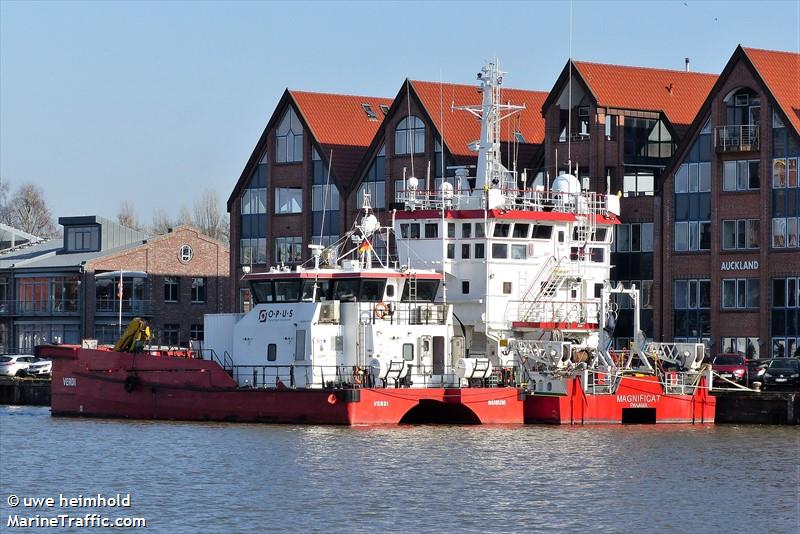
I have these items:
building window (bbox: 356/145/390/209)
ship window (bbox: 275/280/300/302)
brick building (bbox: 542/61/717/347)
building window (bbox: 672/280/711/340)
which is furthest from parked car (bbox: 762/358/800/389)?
building window (bbox: 356/145/390/209)

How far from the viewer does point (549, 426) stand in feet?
191

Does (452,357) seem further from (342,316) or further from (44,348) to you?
(44,348)

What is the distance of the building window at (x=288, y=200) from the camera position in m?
98.2

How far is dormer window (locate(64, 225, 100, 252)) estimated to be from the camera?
344ft

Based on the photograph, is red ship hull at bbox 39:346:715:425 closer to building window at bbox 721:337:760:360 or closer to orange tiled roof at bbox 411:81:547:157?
building window at bbox 721:337:760:360

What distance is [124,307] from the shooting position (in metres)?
101

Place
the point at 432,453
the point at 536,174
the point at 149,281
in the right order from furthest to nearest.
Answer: the point at 149,281 → the point at 536,174 → the point at 432,453

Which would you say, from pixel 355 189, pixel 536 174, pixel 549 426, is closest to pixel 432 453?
pixel 549 426

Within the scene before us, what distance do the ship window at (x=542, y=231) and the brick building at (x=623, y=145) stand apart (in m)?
20.4

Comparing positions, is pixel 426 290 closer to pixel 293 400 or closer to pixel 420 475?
pixel 293 400

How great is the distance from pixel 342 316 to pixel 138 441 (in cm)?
919

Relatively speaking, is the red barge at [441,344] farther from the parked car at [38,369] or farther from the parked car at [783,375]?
the parked car at [38,369]

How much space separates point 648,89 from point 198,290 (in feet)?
111

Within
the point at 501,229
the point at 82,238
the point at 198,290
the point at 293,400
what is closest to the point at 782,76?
the point at 501,229
